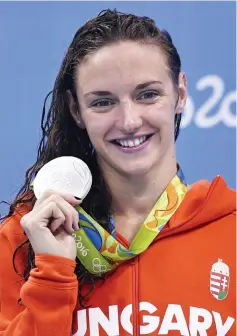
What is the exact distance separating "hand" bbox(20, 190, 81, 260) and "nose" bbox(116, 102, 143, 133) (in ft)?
0.51

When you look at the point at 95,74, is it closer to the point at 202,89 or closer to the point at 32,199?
the point at 32,199

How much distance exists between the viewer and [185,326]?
1.16m

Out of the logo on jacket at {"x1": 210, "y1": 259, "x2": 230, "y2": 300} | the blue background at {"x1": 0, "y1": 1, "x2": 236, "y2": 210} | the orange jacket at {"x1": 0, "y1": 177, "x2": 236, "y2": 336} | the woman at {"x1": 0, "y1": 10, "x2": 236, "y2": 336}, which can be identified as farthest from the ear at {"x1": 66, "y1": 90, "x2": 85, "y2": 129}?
the blue background at {"x1": 0, "y1": 1, "x2": 236, "y2": 210}

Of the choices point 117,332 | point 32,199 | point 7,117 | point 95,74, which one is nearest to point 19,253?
point 32,199

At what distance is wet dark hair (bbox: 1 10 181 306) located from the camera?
1.21 meters

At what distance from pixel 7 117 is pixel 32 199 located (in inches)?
26.3

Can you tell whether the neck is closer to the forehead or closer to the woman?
the woman

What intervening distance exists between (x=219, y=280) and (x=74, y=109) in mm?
425

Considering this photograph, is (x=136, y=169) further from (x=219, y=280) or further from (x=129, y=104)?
(x=219, y=280)

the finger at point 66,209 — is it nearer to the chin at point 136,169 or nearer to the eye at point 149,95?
the chin at point 136,169

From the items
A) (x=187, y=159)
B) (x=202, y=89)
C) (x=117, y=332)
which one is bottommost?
(x=117, y=332)

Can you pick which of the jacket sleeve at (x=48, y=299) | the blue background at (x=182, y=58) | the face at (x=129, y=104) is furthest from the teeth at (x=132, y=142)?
the blue background at (x=182, y=58)

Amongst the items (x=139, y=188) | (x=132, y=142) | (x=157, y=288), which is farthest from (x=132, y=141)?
(x=157, y=288)

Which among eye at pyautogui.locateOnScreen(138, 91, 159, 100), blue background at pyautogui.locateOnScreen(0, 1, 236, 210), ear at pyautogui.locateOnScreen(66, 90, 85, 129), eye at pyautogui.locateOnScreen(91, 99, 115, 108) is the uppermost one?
blue background at pyautogui.locateOnScreen(0, 1, 236, 210)
